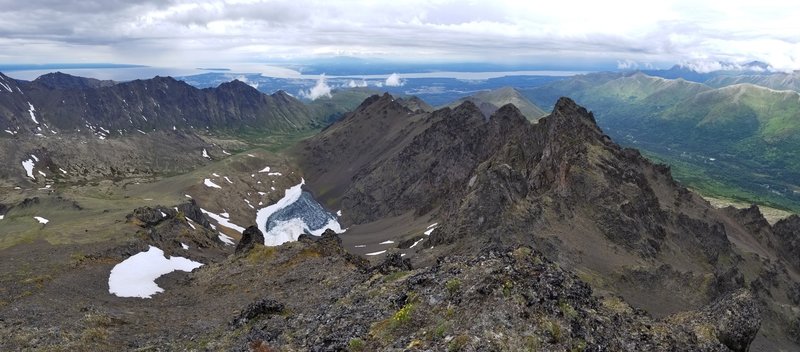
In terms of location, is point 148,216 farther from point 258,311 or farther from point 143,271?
point 258,311

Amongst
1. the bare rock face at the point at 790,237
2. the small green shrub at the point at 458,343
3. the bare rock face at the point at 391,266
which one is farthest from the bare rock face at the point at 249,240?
the bare rock face at the point at 790,237

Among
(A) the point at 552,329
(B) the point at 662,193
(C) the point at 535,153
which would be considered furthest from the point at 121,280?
(B) the point at 662,193

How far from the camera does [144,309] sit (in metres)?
56.3

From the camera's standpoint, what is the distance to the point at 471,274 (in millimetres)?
30969

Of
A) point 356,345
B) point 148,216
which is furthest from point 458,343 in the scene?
point 148,216

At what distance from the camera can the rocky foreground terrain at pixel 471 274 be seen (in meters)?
29.3

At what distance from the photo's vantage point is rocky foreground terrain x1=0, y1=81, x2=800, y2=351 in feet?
96.0

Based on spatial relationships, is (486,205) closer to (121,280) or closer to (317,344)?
(121,280)

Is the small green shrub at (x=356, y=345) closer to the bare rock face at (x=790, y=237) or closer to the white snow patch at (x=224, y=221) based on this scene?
the white snow patch at (x=224, y=221)

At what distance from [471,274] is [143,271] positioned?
197 ft

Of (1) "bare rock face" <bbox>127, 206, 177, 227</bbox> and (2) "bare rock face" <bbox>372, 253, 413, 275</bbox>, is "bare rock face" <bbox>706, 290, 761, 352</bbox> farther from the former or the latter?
(1) "bare rock face" <bbox>127, 206, 177, 227</bbox>

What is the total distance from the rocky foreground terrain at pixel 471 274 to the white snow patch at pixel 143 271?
5.05ft

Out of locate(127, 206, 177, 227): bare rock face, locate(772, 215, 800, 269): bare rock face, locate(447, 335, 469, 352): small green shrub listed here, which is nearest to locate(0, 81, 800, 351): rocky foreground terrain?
locate(447, 335, 469, 352): small green shrub

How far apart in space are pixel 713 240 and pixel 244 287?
115 meters
